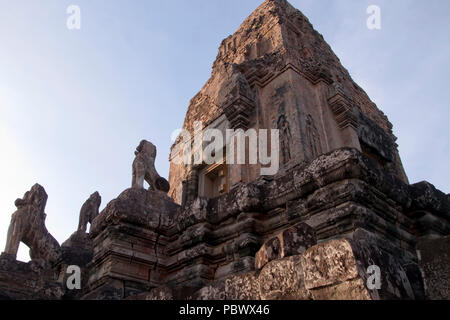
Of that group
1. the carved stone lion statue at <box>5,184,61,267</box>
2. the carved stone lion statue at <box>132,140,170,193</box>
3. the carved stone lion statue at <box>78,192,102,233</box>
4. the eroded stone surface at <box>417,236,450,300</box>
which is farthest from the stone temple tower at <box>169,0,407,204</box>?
the eroded stone surface at <box>417,236,450,300</box>

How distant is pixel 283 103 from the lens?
9609 mm

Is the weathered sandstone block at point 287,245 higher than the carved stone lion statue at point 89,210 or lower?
lower

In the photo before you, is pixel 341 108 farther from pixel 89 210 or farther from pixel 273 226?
pixel 89 210

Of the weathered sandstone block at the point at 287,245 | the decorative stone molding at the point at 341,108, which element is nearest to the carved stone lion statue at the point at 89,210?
the decorative stone molding at the point at 341,108

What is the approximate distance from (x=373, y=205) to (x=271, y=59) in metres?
7.76

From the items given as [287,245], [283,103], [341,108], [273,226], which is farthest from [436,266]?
[341,108]

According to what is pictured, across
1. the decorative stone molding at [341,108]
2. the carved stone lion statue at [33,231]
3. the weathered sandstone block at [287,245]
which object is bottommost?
the weathered sandstone block at [287,245]

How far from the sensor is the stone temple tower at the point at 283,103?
30.5 ft

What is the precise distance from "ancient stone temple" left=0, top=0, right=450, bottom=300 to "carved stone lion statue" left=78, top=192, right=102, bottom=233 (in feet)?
0.12

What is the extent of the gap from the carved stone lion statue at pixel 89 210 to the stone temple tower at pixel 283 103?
2810 millimetres

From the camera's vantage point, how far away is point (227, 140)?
10719 millimetres

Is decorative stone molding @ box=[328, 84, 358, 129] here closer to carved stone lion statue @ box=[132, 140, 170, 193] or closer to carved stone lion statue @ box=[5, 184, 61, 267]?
carved stone lion statue @ box=[132, 140, 170, 193]

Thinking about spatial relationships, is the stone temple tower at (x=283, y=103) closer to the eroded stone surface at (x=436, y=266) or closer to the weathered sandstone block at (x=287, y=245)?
the weathered sandstone block at (x=287, y=245)
